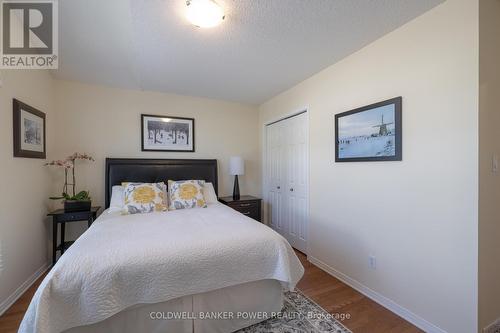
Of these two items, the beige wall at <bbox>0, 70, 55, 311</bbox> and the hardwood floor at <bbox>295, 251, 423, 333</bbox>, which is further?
the beige wall at <bbox>0, 70, 55, 311</bbox>

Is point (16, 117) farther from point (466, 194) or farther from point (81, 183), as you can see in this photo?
point (466, 194)

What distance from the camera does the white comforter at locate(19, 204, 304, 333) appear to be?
1.19 metres

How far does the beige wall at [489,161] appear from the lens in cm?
140

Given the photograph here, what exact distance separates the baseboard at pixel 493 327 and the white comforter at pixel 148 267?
1.25m

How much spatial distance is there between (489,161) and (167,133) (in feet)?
11.6

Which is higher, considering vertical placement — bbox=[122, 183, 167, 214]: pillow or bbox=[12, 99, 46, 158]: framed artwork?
bbox=[12, 99, 46, 158]: framed artwork

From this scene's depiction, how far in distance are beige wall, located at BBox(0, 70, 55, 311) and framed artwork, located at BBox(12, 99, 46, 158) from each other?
0.06m

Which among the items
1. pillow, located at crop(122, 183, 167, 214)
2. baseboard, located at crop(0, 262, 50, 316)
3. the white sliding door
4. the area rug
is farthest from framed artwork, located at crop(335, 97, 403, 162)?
baseboard, located at crop(0, 262, 50, 316)

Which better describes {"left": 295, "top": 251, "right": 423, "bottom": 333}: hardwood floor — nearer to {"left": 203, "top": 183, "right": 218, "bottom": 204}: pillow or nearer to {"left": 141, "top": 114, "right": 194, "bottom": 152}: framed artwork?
{"left": 203, "top": 183, "right": 218, "bottom": 204}: pillow

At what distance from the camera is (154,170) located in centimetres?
319

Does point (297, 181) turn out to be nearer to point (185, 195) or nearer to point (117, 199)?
point (185, 195)

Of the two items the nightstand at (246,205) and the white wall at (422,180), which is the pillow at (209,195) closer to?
the nightstand at (246,205)

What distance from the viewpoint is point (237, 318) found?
1.63 meters

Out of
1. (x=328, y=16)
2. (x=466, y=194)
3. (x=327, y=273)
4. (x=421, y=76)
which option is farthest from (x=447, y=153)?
(x=327, y=273)
